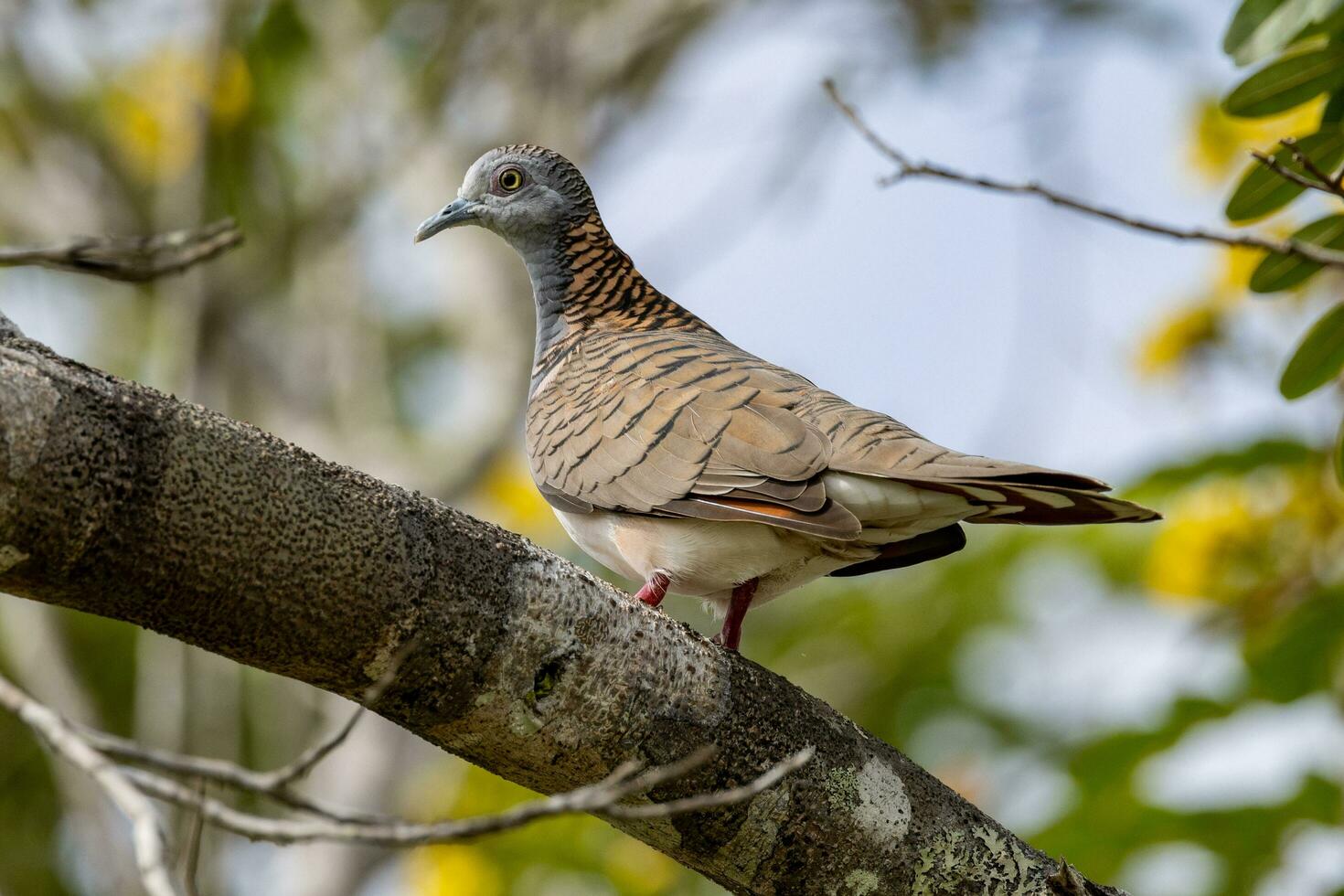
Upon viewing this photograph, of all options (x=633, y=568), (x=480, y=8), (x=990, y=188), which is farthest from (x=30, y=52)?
(x=990, y=188)

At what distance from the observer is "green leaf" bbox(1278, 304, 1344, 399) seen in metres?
2.88

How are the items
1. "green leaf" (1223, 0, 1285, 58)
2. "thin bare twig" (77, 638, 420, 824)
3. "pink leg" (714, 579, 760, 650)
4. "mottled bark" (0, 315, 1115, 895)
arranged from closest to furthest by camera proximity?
"thin bare twig" (77, 638, 420, 824) < "mottled bark" (0, 315, 1115, 895) < "green leaf" (1223, 0, 1285, 58) < "pink leg" (714, 579, 760, 650)

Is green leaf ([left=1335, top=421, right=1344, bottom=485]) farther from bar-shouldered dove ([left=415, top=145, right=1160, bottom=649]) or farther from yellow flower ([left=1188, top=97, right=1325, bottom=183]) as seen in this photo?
yellow flower ([left=1188, top=97, right=1325, bottom=183])

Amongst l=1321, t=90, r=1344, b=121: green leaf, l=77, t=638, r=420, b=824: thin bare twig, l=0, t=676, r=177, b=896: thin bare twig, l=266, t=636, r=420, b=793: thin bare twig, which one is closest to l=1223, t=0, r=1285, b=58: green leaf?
l=1321, t=90, r=1344, b=121: green leaf

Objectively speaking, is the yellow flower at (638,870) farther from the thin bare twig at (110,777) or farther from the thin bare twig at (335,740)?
the thin bare twig at (110,777)

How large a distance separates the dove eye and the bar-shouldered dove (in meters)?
0.53

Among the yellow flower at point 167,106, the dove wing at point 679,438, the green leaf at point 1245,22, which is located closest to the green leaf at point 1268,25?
the green leaf at point 1245,22

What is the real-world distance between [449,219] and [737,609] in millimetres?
1593

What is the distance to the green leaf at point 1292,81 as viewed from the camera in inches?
108

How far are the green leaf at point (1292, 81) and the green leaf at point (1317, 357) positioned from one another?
42cm

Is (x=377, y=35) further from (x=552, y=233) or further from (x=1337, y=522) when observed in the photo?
(x=1337, y=522)

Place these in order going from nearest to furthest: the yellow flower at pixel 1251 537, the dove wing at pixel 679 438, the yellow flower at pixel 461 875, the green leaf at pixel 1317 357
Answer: the green leaf at pixel 1317 357, the dove wing at pixel 679 438, the yellow flower at pixel 1251 537, the yellow flower at pixel 461 875

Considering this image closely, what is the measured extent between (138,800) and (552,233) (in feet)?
10.3

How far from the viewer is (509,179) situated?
4.36 metres
